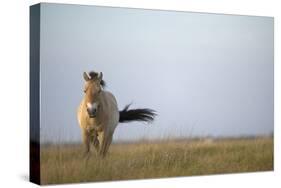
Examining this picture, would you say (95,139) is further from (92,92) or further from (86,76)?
(86,76)

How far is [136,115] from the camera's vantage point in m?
9.88

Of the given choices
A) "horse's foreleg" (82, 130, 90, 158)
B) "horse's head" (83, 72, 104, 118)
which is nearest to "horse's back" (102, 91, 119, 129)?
"horse's head" (83, 72, 104, 118)

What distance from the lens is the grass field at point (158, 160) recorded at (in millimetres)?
9328

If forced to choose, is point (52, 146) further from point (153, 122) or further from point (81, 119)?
point (153, 122)

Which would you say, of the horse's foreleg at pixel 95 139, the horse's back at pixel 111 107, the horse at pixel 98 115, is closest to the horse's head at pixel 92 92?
the horse at pixel 98 115

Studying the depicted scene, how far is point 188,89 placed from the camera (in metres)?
10.3

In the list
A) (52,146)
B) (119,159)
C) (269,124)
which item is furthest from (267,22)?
(52,146)

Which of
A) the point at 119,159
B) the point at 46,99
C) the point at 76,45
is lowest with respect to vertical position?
the point at 119,159

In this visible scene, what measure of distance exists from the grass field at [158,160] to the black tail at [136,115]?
12.1 inches

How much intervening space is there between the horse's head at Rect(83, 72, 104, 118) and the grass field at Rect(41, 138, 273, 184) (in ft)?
1.54

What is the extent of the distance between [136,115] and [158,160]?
64 centimetres

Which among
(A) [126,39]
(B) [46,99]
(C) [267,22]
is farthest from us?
(C) [267,22]

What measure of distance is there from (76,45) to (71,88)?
0.51m

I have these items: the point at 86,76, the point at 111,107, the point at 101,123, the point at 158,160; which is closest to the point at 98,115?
the point at 101,123
